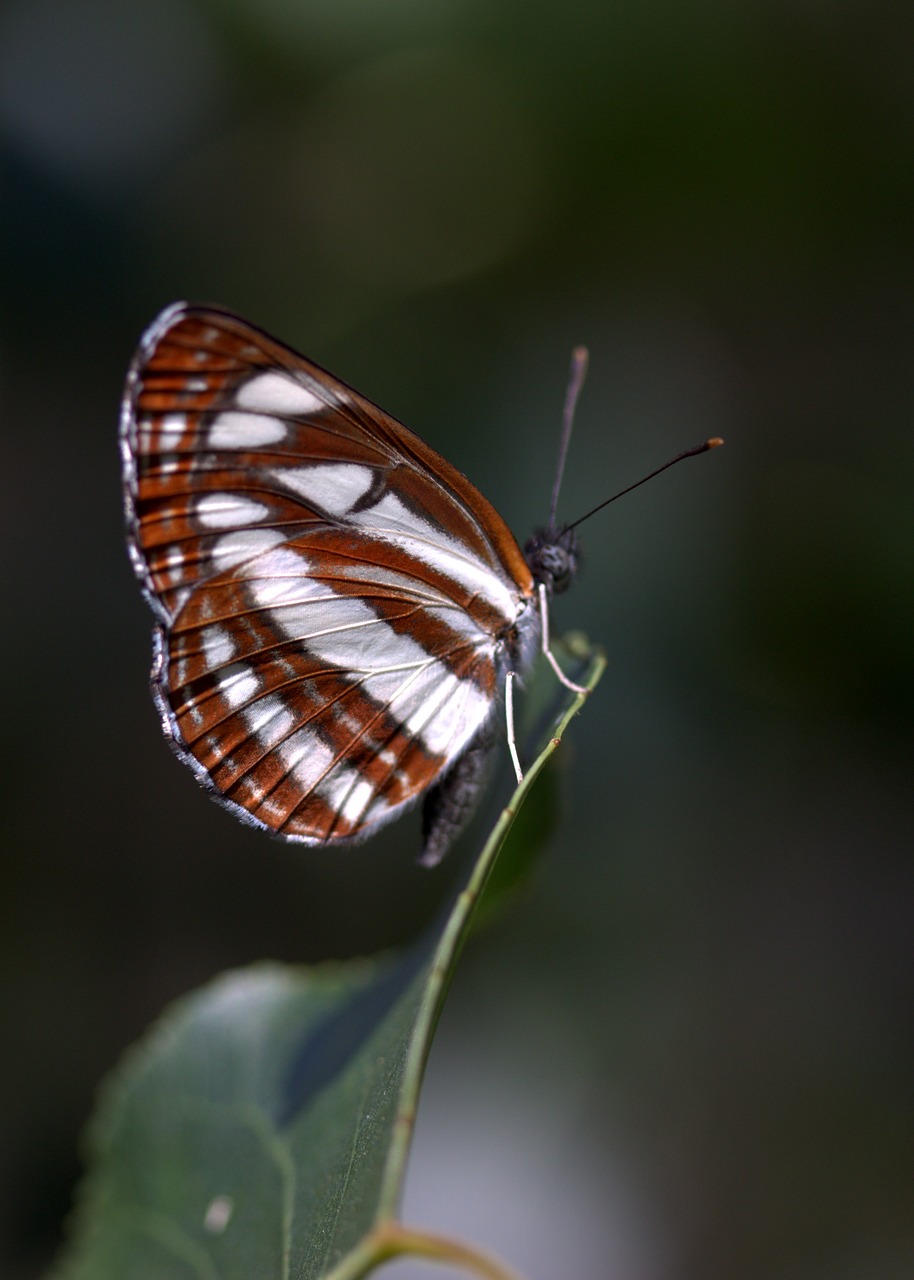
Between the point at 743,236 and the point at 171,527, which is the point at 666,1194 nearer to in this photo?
the point at 171,527

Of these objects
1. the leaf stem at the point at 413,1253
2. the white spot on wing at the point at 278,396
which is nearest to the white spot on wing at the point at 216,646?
the white spot on wing at the point at 278,396

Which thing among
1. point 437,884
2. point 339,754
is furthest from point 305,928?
point 339,754

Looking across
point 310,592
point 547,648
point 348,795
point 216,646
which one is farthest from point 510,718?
point 216,646

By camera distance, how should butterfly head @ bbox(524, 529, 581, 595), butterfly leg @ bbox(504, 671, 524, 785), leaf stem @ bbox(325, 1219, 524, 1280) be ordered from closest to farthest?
leaf stem @ bbox(325, 1219, 524, 1280) → butterfly leg @ bbox(504, 671, 524, 785) → butterfly head @ bbox(524, 529, 581, 595)

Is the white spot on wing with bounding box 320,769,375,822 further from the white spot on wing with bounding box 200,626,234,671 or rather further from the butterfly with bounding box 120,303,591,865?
the white spot on wing with bounding box 200,626,234,671

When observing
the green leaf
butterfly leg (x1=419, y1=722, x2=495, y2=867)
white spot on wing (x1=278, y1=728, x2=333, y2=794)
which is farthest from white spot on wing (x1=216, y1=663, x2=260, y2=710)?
the green leaf

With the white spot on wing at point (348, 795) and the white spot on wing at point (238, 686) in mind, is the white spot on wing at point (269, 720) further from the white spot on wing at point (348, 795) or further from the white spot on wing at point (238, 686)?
the white spot on wing at point (348, 795)
